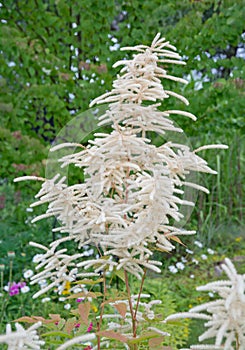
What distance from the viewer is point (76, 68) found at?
4.06m

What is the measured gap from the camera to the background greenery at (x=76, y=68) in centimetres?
378

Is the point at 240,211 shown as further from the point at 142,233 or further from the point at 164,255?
the point at 142,233

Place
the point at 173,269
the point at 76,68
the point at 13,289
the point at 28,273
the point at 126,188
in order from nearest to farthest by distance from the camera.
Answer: the point at 126,188 → the point at 13,289 → the point at 28,273 → the point at 173,269 → the point at 76,68

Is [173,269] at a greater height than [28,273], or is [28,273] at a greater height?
[28,273]

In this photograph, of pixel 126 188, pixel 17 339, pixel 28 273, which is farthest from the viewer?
pixel 28 273

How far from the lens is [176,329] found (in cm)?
299

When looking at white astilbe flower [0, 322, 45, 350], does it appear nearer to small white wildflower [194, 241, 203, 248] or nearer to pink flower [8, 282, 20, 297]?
pink flower [8, 282, 20, 297]

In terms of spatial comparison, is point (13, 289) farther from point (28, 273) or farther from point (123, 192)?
point (123, 192)

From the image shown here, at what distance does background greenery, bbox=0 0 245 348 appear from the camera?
12.4 feet

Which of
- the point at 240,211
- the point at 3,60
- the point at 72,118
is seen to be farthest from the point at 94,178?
the point at 240,211

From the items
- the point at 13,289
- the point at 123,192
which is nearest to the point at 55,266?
the point at 123,192

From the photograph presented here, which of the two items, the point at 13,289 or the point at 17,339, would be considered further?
the point at 13,289

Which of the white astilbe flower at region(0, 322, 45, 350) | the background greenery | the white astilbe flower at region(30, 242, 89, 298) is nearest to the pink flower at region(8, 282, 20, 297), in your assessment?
the background greenery

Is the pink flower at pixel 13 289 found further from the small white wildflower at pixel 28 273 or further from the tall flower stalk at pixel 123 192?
the tall flower stalk at pixel 123 192
